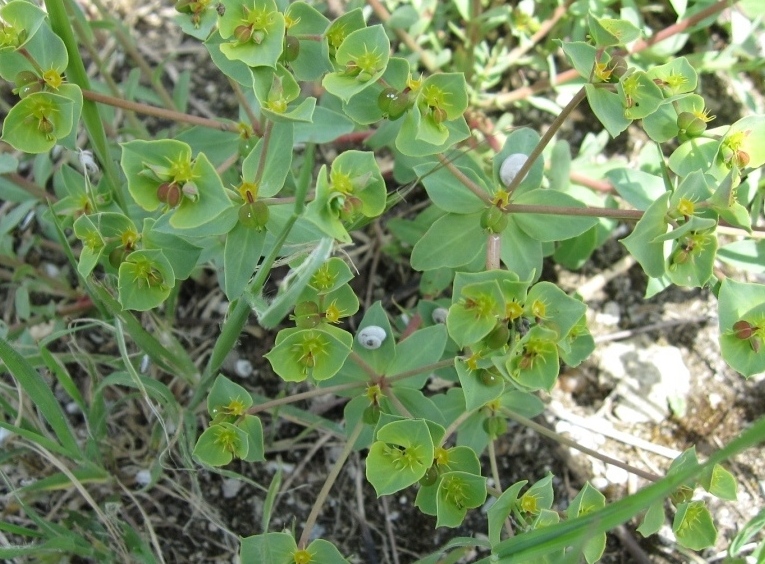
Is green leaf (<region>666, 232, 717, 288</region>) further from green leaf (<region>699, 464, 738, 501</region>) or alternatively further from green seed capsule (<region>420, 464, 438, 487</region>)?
green seed capsule (<region>420, 464, 438, 487</region>)

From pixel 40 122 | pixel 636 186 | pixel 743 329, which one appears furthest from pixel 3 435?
pixel 743 329

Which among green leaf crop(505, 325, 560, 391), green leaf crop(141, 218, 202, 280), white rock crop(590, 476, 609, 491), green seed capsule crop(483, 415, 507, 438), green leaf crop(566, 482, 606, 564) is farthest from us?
white rock crop(590, 476, 609, 491)

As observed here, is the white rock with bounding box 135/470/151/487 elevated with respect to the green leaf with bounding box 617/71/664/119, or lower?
lower

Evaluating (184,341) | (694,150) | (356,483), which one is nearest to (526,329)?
(694,150)

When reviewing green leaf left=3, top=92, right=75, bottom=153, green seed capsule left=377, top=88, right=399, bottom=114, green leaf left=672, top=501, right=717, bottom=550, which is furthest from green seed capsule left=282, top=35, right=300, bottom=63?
green leaf left=672, top=501, right=717, bottom=550

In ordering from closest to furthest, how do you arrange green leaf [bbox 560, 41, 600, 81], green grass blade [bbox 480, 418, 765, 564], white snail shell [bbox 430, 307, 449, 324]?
1. green grass blade [bbox 480, 418, 765, 564]
2. green leaf [bbox 560, 41, 600, 81]
3. white snail shell [bbox 430, 307, 449, 324]

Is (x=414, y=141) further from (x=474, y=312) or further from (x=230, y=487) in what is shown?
(x=230, y=487)

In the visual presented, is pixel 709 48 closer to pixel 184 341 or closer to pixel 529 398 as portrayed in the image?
pixel 529 398
